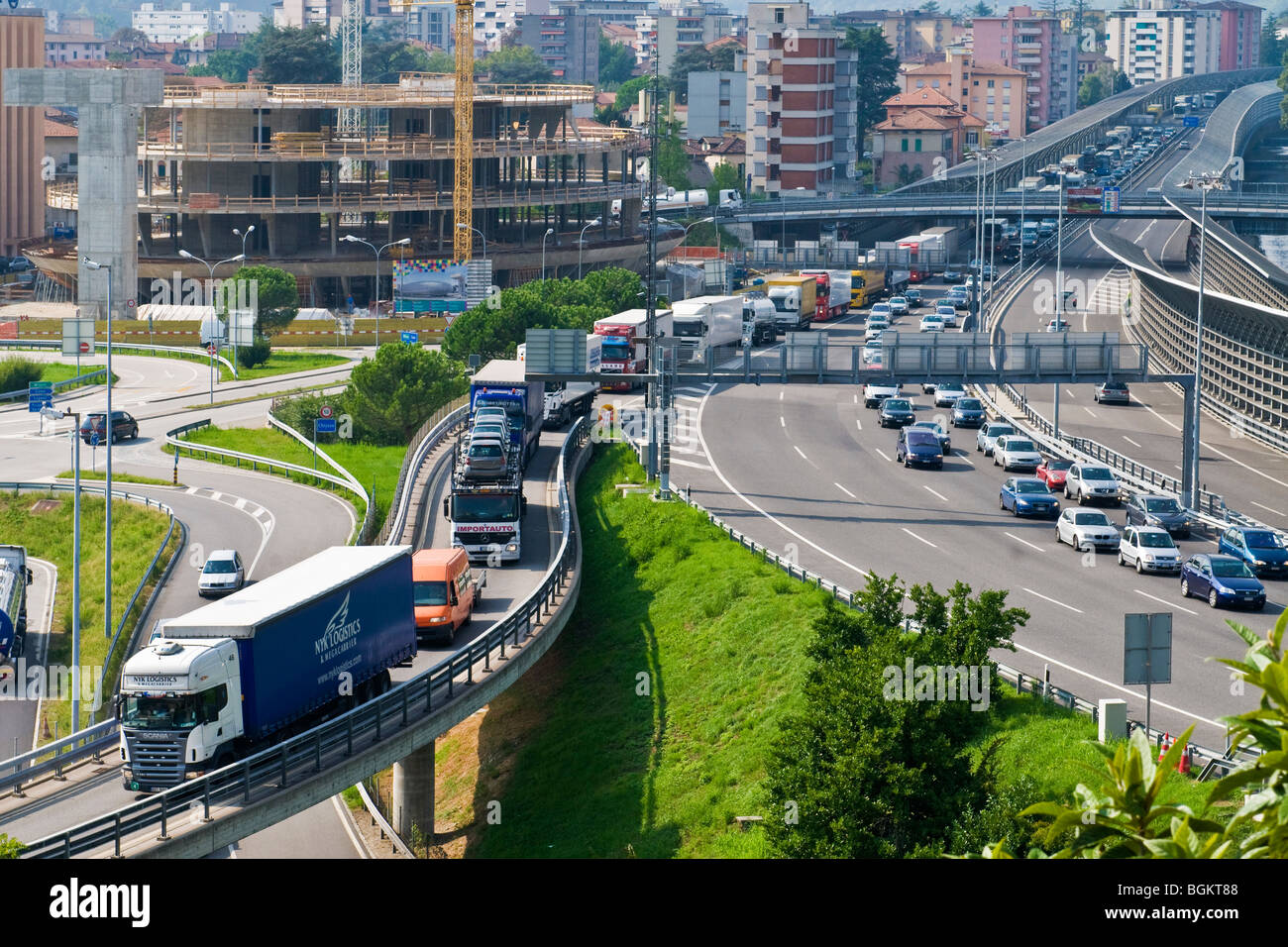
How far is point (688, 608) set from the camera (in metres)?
45.1

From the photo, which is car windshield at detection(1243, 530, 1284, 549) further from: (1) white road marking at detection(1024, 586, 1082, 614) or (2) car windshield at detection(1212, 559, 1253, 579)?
(1) white road marking at detection(1024, 586, 1082, 614)

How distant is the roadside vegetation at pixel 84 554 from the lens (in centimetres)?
5159

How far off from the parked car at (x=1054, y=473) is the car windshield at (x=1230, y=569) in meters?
14.5

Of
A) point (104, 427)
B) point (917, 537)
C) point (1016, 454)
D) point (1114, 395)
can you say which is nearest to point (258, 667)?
point (917, 537)

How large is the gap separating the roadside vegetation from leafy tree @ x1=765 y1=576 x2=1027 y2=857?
1013 inches

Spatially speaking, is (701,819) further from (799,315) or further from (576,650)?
Result: (799,315)

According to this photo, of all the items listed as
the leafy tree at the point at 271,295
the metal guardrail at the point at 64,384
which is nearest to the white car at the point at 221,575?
the metal guardrail at the point at 64,384

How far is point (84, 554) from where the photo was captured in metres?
60.7

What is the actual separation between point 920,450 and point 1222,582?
72.2 feet

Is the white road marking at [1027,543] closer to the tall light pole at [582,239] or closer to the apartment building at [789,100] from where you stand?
the tall light pole at [582,239]

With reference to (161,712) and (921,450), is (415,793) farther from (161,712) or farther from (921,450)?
(921,450)

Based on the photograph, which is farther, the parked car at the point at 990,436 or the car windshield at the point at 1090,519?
the parked car at the point at 990,436

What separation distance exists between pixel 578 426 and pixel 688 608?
20671 mm

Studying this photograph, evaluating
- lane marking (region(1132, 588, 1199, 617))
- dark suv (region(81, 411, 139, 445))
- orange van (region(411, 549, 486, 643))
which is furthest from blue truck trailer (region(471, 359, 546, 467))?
dark suv (region(81, 411, 139, 445))
